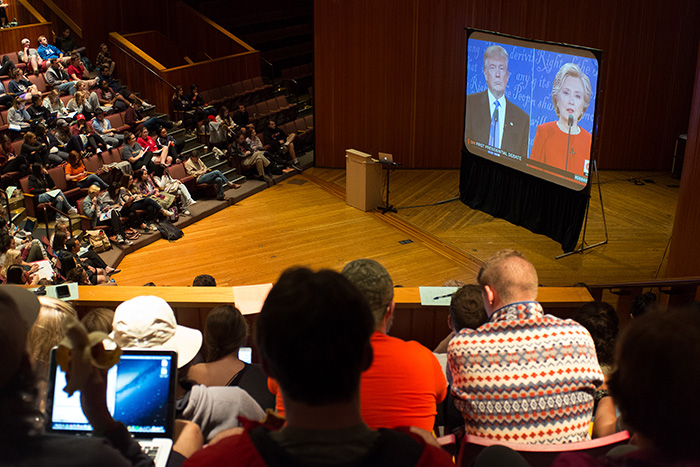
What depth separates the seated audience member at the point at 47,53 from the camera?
10523 mm

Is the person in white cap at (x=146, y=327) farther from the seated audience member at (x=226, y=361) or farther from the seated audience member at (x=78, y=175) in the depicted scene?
the seated audience member at (x=78, y=175)

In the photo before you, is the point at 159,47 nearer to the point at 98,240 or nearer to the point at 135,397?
the point at 98,240

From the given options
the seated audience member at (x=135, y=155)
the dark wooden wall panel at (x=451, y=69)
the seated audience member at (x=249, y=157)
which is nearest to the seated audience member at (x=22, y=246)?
the seated audience member at (x=135, y=155)

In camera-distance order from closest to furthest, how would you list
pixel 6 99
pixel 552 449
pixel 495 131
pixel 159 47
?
Answer: pixel 552 449, pixel 495 131, pixel 6 99, pixel 159 47

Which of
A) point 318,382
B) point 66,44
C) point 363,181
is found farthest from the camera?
point 66,44

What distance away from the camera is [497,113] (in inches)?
315

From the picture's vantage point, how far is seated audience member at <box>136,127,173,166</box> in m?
9.00

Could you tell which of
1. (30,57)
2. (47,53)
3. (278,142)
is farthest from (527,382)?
(47,53)

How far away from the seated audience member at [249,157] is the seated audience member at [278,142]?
484 mm

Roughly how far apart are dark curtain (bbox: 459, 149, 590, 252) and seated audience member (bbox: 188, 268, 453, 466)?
6.40 metres

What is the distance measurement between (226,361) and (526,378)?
44.1 inches

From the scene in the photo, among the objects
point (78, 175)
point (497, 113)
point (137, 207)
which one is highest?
point (497, 113)

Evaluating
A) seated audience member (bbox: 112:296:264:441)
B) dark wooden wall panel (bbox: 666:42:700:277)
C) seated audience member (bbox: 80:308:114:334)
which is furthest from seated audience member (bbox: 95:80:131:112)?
seated audience member (bbox: 112:296:264:441)

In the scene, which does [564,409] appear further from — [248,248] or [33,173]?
[33,173]
